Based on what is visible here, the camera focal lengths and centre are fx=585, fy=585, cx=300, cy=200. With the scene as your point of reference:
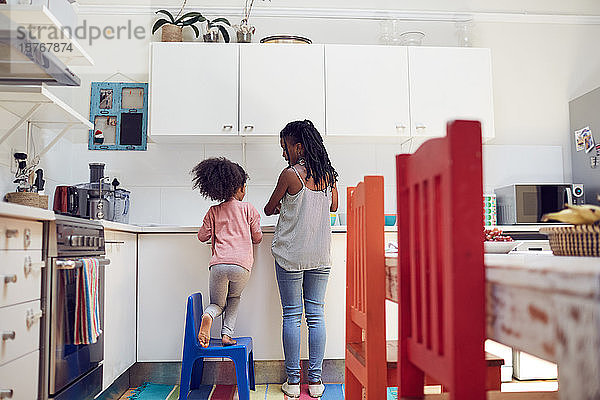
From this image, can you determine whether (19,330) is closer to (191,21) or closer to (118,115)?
(118,115)

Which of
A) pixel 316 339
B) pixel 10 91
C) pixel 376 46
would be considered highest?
pixel 376 46

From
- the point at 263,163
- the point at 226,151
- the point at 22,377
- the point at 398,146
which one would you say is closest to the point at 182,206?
the point at 226,151

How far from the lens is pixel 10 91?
7.86 ft

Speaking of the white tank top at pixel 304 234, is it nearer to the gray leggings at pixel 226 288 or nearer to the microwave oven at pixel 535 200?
the gray leggings at pixel 226 288

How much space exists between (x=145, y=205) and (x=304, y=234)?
1.36 m

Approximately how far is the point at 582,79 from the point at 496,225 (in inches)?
55.0

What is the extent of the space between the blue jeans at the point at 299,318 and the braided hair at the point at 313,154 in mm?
461

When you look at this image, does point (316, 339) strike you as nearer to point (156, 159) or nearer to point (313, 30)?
point (156, 159)

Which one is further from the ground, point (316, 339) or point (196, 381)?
point (316, 339)

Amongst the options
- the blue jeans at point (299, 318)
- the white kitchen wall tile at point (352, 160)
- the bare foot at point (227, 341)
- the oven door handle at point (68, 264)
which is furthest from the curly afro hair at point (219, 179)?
the white kitchen wall tile at point (352, 160)

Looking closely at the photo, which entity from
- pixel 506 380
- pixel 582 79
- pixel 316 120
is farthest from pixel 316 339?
pixel 582 79

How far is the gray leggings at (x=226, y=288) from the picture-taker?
2.93 m

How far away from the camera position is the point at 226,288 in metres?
2.96

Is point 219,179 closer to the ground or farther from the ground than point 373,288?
farther from the ground
